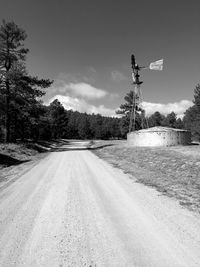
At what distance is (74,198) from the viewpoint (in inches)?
241

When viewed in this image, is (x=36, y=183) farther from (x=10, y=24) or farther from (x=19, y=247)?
(x=10, y=24)

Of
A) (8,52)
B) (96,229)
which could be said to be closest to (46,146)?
(8,52)

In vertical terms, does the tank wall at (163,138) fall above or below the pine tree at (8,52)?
below

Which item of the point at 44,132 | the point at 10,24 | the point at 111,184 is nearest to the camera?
the point at 111,184

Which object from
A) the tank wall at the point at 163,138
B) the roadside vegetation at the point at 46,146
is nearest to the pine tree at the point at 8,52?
the roadside vegetation at the point at 46,146

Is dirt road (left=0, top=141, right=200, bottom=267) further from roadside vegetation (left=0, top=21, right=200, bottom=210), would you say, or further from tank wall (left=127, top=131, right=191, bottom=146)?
tank wall (left=127, top=131, right=191, bottom=146)

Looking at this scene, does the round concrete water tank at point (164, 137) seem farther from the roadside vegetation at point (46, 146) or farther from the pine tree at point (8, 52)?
the pine tree at point (8, 52)

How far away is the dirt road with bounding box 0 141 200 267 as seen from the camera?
3.08 metres

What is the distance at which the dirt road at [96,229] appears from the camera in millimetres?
3082

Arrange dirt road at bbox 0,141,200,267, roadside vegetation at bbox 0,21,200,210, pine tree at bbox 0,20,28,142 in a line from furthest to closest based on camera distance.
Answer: pine tree at bbox 0,20,28,142 < roadside vegetation at bbox 0,21,200,210 < dirt road at bbox 0,141,200,267

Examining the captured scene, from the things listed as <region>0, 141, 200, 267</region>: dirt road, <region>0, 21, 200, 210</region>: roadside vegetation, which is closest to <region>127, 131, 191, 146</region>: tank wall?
<region>0, 21, 200, 210</region>: roadside vegetation

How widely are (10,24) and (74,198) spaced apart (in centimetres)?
2465

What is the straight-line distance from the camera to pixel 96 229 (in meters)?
4.06

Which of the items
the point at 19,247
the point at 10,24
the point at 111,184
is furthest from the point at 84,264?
the point at 10,24
